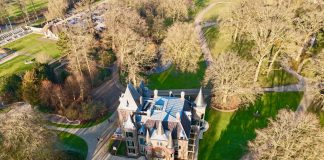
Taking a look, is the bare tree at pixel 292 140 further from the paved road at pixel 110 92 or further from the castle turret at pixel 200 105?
the paved road at pixel 110 92

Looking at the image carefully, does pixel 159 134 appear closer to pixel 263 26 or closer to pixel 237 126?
pixel 237 126

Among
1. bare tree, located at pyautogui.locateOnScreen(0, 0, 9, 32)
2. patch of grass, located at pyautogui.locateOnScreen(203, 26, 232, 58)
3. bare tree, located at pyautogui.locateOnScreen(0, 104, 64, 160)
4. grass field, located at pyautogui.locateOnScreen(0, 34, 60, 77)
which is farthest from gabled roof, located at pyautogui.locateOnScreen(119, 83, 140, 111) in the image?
Result: bare tree, located at pyautogui.locateOnScreen(0, 0, 9, 32)

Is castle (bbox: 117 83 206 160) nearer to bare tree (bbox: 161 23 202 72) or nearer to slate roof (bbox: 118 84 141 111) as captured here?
slate roof (bbox: 118 84 141 111)

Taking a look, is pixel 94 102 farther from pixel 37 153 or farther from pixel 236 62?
pixel 236 62

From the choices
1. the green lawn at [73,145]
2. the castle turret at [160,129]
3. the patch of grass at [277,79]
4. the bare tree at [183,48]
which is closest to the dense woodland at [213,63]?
the bare tree at [183,48]

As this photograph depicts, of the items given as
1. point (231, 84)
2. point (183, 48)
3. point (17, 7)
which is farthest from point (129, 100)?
point (17, 7)

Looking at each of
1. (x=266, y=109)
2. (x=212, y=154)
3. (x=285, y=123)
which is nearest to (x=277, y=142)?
(x=285, y=123)

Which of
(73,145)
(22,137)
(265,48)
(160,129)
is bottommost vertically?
(73,145)
